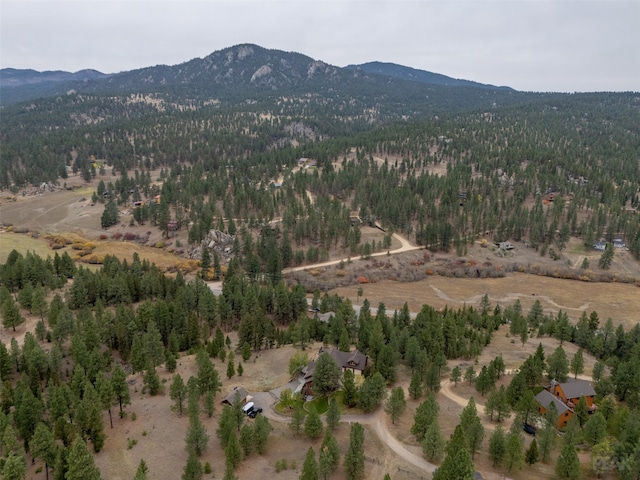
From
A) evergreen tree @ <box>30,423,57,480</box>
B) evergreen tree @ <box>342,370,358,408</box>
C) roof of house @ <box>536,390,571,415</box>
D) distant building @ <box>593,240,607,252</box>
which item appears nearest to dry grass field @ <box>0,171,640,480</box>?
evergreen tree @ <box>342,370,358,408</box>

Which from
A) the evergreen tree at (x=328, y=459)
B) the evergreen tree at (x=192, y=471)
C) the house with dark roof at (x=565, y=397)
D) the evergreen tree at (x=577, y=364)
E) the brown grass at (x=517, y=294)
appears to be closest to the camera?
the evergreen tree at (x=192, y=471)

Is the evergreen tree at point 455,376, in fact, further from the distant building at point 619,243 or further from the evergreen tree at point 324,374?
the distant building at point 619,243

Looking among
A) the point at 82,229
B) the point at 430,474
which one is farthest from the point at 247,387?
the point at 82,229

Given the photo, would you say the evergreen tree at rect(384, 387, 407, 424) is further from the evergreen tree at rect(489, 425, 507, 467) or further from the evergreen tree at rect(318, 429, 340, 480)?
the evergreen tree at rect(489, 425, 507, 467)

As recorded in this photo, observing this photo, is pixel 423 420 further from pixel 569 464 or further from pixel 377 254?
pixel 377 254

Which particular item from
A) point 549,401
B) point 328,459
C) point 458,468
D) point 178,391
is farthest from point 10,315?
point 549,401

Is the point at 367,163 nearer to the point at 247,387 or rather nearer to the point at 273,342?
the point at 273,342

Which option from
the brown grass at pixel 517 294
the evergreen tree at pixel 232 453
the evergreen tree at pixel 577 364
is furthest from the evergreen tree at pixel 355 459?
the brown grass at pixel 517 294
